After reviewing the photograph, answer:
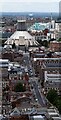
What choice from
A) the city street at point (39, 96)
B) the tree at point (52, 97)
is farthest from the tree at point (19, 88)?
the tree at point (52, 97)

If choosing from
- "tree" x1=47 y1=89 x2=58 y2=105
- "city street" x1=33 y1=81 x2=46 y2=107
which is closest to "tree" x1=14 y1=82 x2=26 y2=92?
"city street" x1=33 y1=81 x2=46 y2=107

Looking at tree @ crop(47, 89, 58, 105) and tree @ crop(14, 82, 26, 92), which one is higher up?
tree @ crop(47, 89, 58, 105)

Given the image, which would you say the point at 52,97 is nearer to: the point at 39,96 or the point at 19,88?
the point at 39,96

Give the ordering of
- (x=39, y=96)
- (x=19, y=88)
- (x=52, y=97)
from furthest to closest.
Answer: (x=19, y=88) → (x=39, y=96) → (x=52, y=97)

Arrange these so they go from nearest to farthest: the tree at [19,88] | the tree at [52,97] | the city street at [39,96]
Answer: the city street at [39,96]
the tree at [52,97]
the tree at [19,88]

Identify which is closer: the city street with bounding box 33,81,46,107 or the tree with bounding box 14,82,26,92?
the city street with bounding box 33,81,46,107

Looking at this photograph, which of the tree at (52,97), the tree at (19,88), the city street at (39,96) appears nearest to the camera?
the city street at (39,96)

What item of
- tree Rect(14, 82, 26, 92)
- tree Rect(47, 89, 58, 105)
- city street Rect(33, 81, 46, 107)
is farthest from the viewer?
tree Rect(14, 82, 26, 92)

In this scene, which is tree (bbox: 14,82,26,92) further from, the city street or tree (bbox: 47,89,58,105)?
tree (bbox: 47,89,58,105)

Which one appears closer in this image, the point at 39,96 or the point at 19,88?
the point at 39,96

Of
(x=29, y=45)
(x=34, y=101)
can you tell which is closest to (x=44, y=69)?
(x=34, y=101)

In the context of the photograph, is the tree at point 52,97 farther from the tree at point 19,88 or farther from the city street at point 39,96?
the tree at point 19,88

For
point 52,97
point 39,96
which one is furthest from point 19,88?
point 52,97
